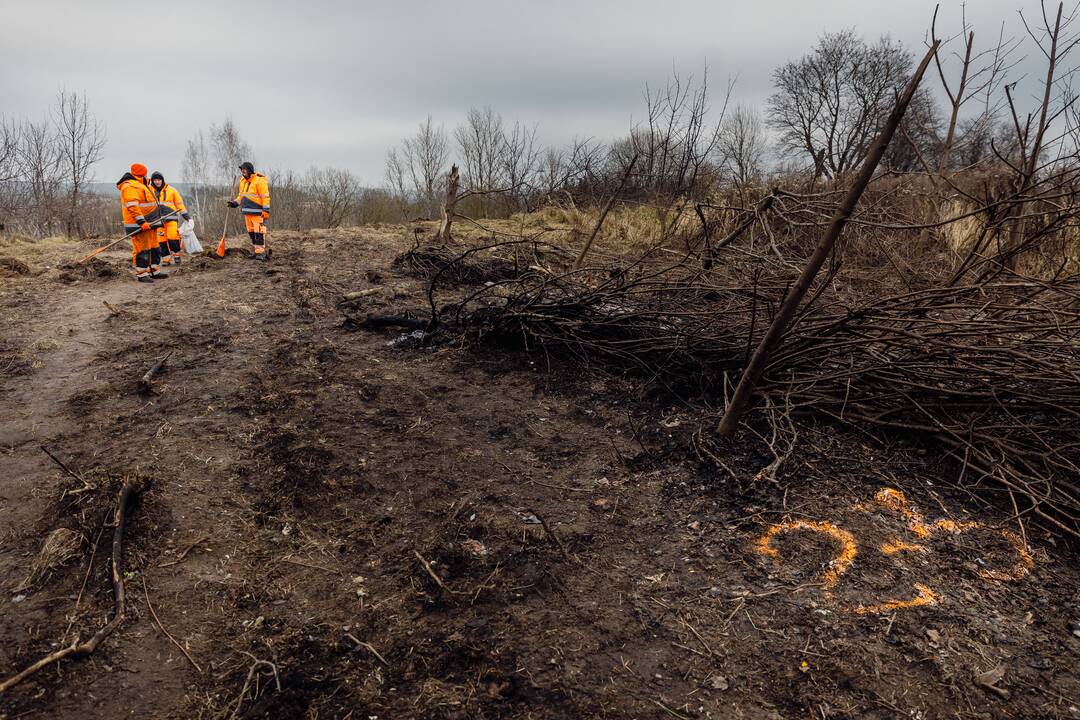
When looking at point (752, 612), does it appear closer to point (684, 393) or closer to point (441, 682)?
point (441, 682)

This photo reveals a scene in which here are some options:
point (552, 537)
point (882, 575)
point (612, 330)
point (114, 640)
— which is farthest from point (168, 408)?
point (882, 575)

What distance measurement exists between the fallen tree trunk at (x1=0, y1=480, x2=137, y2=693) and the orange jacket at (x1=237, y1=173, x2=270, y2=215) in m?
7.45

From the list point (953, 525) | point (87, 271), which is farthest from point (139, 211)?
point (953, 525)

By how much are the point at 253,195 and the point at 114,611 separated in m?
8.27

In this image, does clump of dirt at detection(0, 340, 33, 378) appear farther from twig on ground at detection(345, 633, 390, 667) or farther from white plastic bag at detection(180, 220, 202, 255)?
white plastic bag at detection(180, 220, 202, 255)

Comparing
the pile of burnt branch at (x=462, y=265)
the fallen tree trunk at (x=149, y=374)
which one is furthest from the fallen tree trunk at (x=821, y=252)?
the pile of burnt branch at (x=462, y=265)

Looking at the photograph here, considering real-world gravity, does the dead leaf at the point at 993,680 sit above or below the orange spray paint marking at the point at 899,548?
below

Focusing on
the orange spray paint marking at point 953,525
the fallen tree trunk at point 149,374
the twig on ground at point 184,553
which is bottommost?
the twig on ground at point 184,553

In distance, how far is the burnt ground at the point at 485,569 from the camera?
195cm

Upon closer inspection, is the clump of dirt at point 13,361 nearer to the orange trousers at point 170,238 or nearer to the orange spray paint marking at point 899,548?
the orange trousers at point 170,238

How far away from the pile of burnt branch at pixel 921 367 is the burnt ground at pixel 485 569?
0.70 ft

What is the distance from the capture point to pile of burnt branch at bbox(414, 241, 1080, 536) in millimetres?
2957

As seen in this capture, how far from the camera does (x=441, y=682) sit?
1986 mm

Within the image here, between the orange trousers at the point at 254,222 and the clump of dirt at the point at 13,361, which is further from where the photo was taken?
the orange trousers at the point at 254,222
